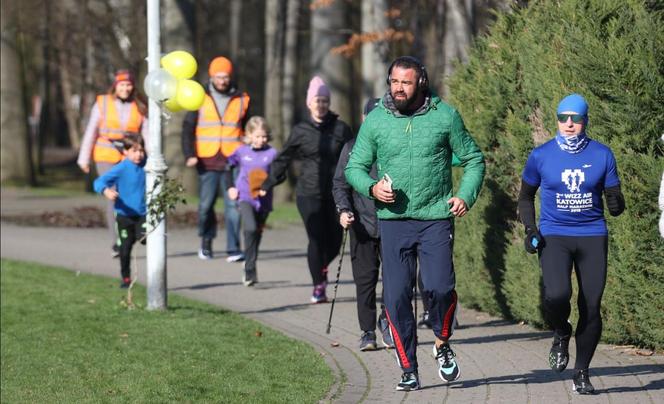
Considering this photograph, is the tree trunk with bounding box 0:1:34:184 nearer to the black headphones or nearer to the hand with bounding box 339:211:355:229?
the hand with bounding box 339:211:355:229

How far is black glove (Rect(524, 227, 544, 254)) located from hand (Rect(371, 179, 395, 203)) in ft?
2.87

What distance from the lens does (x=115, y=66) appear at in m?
33.9

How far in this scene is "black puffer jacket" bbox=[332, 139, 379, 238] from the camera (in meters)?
9.13

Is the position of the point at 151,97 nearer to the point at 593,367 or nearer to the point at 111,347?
the point at 111,347

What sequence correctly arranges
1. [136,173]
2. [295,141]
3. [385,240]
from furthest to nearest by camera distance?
[136,173] < [295,141] < [385,240]

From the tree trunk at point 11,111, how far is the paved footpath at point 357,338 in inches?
514

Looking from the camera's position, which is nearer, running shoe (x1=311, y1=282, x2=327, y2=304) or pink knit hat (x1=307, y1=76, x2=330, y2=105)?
pink knit hat (x1=307, y1=76, x2=330, y2=105)

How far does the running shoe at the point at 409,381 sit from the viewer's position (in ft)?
26.2

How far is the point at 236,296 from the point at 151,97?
256 centimetres

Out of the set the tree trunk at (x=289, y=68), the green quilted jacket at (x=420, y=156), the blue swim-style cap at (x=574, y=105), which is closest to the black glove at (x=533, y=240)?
the green quilted jacket at (x=420, y=156)

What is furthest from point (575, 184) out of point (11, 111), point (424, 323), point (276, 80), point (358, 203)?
point (11, 111)

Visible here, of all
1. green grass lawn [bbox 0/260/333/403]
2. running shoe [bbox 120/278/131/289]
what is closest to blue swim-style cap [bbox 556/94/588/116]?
green grass lawn [bbox 0/260/333/403]

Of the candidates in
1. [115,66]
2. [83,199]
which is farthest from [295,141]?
[115,66]

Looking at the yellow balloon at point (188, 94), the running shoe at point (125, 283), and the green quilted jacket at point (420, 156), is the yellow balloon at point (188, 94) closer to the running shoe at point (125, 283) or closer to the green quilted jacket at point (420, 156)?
the running shoe at point (125, 283)
